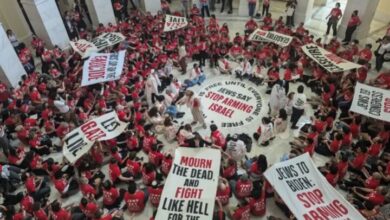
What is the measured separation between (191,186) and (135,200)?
68.1 inches

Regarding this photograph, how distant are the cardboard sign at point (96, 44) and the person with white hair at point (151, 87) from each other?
9.88 ft

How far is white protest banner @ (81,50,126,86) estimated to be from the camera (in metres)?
12.0

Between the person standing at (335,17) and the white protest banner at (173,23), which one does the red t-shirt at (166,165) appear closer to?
the white protest banner at (173,23)

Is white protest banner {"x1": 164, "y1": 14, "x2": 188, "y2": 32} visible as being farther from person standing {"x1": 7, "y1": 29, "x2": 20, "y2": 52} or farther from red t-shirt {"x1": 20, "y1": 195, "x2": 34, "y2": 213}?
red t-shirt {"x1": 20, "y1": 195, "x2": 34, "y2": 213}

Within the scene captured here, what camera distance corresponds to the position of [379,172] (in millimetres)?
8875

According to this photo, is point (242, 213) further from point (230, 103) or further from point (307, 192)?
point (230, 103)

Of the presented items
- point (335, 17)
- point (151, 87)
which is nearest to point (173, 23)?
point (151, 87)

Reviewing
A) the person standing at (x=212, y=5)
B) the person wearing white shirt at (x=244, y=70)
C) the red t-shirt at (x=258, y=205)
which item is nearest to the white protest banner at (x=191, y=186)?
the red t-shirt at (x=258, y=205)

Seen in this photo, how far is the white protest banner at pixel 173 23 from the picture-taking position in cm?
1553

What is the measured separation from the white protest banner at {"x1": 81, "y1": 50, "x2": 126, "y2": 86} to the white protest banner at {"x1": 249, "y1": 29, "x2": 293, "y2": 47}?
5780 millimetres

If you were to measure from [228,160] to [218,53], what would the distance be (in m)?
6.90

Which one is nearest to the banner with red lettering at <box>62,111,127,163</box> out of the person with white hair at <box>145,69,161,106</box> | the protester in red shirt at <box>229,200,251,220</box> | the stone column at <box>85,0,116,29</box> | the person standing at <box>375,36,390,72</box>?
the person with white hair at <box>145,69,161,106</box>

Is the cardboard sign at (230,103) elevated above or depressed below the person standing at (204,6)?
below

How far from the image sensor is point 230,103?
1293 centimetres
